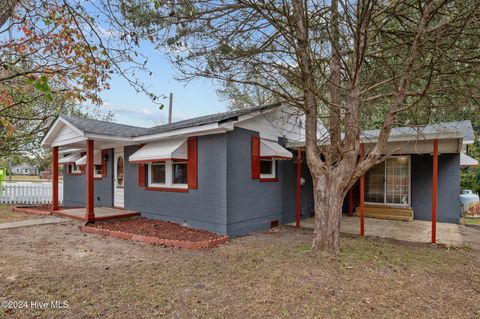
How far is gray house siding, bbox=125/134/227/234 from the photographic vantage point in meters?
7.89

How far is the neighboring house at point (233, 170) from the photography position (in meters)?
8.03

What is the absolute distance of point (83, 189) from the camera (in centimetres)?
1366

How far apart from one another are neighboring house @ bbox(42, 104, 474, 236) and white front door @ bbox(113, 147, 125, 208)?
4 cm

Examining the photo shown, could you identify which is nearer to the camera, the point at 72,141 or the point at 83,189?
the point at 72,141

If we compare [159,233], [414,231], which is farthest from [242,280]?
[414,231]

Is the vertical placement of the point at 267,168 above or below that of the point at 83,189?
above

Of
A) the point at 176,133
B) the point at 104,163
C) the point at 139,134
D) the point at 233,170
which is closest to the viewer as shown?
the point at 233,170

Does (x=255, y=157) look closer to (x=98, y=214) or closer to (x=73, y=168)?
(x=98, y=214)

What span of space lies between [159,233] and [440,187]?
10316 millimetres

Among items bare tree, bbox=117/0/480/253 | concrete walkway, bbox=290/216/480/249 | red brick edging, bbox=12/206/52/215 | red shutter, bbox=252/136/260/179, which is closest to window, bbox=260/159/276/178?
red shutter, bbox=252/136/260/179

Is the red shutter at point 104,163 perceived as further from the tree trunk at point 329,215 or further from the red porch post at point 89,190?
the tree trunk at point 329,215

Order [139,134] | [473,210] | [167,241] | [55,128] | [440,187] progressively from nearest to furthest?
[167,241] < [139,134] < [440,187] < [55,128] < [473,210]

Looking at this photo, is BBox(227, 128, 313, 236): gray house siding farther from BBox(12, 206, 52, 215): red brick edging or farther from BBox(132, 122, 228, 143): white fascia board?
BBox(12, 206, 52, 215): red brick edging

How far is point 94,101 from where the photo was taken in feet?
19.6
